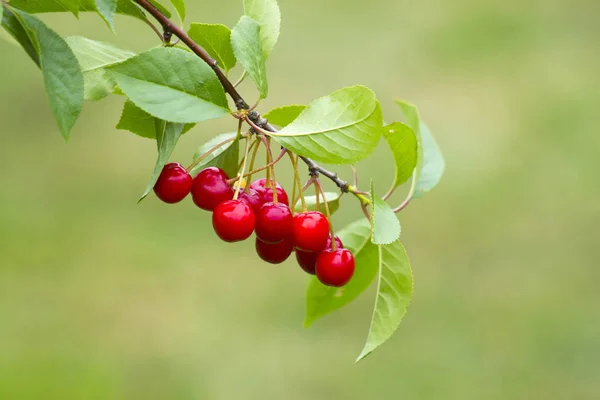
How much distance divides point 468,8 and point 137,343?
450cm

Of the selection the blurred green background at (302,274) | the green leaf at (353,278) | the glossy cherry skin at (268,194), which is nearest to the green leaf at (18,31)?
the glossy cherry skin at (268,194)

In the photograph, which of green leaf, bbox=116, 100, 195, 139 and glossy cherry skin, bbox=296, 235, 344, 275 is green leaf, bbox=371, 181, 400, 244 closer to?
glossy cherry skin, bbox=296, 235, 344, 275

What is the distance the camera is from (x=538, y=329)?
12.0ft

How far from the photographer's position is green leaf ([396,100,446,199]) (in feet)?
4.46

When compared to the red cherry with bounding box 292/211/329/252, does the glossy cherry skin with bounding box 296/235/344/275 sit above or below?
below

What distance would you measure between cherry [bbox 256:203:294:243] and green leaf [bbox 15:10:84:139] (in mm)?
276

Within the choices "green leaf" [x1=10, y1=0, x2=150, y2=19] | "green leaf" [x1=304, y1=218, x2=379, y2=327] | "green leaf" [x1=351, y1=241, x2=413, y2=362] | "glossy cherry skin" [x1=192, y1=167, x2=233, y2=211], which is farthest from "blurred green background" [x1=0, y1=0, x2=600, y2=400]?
"green leaf" [x1=10, y1=0, x2=150, y2=19]

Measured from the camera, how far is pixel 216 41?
103 cm

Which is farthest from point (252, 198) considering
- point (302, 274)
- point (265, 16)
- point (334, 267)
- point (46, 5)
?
point (302, 274)

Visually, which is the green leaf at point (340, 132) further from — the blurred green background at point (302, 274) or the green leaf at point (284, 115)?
the blurred green background at point (302, 274)

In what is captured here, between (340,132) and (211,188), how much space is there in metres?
0.19

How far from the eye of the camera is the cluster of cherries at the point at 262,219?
0.97 metres

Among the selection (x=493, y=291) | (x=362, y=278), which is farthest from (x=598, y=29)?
(x=362, y=278)

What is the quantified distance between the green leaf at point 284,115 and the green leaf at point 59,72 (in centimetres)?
27
